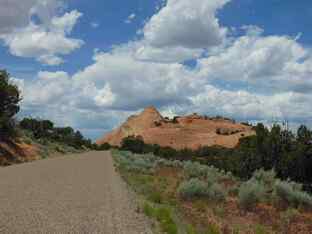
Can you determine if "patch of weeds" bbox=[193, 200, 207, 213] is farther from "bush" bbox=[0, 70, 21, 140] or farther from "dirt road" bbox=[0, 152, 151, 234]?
"bush" bbox=[0, 70, 21, 140]

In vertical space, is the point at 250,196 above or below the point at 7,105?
below

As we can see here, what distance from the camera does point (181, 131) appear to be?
142750mm

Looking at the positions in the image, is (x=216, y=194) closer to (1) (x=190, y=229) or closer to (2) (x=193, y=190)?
(2) (x=193, y=190)

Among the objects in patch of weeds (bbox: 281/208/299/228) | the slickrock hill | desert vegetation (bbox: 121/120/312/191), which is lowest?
patch of weeds (bbox: 281/208/299/228)

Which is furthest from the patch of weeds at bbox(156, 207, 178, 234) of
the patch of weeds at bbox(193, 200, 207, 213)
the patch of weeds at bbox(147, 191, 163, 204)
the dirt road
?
the patch of weeds at bbox(147, 191, 163, 204)

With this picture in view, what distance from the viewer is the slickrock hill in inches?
5113

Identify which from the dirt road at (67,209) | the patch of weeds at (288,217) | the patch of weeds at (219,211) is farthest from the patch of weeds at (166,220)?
the patch of weeds at (288,217)

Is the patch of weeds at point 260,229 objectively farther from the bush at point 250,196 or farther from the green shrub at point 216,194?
the green shrub at point 216,194

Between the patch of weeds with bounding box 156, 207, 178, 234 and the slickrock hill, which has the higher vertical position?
the slickrock hill

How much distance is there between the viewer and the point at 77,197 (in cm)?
1675

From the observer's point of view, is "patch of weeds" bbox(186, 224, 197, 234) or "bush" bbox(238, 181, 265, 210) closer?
"patch of weeds" bbox(186, 224, 197, 234)

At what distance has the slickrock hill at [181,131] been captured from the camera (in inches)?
5113

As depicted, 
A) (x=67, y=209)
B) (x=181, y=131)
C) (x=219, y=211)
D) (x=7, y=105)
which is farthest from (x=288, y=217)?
(x=181, y=131)

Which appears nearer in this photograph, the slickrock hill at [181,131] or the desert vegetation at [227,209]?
the desert vegetation at [227,209]
